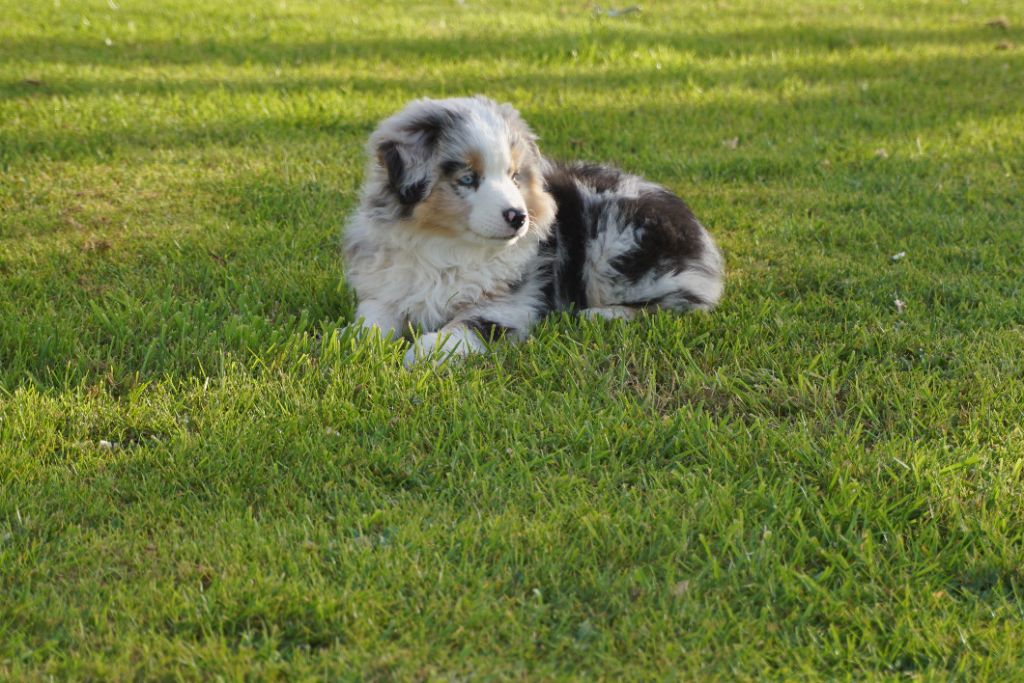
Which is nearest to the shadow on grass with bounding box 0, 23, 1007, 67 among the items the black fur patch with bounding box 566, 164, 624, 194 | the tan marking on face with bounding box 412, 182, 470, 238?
the black fur patch with bounding box 566, 164, 624, 194

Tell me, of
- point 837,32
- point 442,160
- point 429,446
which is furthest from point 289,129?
point 837,32

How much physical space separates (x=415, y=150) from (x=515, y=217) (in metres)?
0.52

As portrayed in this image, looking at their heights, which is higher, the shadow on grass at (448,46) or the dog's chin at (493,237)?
the shadow on grass at (448,46)

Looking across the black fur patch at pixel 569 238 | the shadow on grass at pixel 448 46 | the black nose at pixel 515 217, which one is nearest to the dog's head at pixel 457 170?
the black nose at pixel 515 217

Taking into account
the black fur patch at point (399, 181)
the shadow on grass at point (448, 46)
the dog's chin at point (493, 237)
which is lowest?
the dog's chin at point (493, 237)

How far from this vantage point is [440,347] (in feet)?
13.8

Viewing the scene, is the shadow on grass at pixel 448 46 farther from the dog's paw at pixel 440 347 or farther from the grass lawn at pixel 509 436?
the dog's paw at pixel 440 347

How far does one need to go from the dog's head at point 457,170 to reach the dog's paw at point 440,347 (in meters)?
0.41

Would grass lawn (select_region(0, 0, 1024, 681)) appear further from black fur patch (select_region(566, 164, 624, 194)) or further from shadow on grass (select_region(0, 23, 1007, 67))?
shadow on grass (select_region(0, 23, 1007, 67))

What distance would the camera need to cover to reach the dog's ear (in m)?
4.31

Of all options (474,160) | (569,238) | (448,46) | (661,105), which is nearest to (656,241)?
(569,238)

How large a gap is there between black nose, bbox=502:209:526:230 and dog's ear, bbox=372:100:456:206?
374mm

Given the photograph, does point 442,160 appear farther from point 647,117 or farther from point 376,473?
point 647,117

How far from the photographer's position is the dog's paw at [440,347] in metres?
4.17
